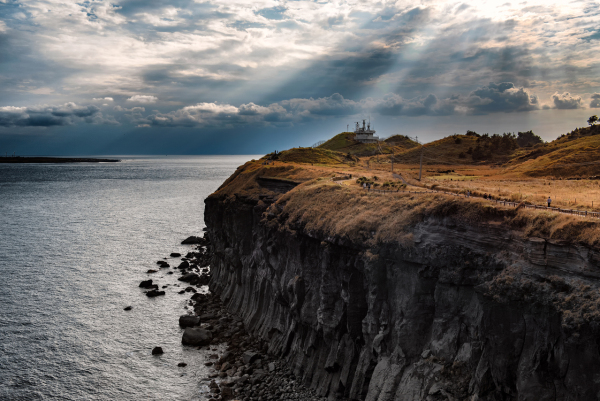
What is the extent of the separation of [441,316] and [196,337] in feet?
97.0

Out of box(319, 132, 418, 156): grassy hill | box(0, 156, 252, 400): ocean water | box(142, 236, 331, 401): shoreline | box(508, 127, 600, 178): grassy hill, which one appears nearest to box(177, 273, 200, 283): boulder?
box(0, 156, 252, 400): ocean water

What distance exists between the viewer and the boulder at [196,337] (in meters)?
44.3

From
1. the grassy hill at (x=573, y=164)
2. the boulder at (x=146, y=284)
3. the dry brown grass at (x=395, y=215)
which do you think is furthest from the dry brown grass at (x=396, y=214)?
the grassy hill at (x=573, y=164)

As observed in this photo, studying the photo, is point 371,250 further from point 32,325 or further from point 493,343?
point 32,325

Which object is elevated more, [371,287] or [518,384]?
[371,287]

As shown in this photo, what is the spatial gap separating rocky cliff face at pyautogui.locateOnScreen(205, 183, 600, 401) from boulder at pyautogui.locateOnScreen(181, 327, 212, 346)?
6.89 meters

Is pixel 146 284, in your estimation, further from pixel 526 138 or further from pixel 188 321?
pixel 526 138

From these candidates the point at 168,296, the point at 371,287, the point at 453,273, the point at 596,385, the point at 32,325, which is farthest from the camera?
the point at 168,296

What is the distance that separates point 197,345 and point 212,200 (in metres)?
34.5

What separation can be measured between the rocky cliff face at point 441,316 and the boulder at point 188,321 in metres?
10.4

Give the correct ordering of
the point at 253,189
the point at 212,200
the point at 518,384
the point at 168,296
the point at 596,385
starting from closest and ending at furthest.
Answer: the point at 596,385, the point at 518,384, the point at 168,296, the point at 253,189, the point at 212,200

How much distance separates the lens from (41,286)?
60469 mm

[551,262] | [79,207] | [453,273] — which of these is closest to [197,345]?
[453,273]

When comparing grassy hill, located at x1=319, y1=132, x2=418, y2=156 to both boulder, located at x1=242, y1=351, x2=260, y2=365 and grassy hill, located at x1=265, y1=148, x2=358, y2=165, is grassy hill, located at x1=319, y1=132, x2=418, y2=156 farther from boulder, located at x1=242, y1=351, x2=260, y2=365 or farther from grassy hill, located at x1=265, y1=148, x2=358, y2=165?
boulder, located at x1=242, y1=351, x2=260, y2=365
